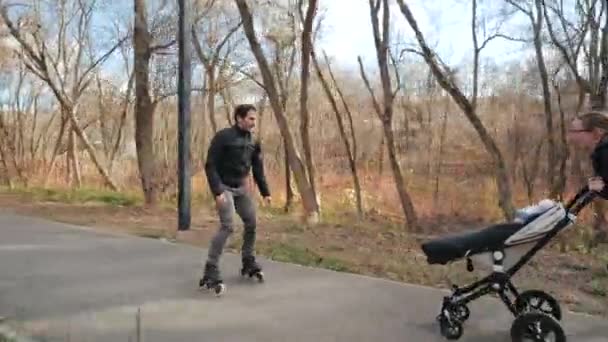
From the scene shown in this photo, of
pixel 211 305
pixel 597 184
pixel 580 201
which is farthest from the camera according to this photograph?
pixel 211 305

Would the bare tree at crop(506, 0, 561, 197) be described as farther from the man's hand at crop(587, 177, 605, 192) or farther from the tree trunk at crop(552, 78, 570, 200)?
the man's hand at crop(587, 177, 605, 192)

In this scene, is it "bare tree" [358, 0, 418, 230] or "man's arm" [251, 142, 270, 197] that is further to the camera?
"bare tree" [358, 0, 418, 230]

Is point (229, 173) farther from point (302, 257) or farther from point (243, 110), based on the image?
point (302, 257)

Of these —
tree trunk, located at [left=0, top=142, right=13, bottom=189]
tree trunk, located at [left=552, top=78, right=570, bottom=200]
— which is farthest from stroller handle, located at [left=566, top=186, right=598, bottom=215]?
tree trunk, located at [left=0, top=142, right=13, bottom=189]

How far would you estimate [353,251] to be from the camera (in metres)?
9.52

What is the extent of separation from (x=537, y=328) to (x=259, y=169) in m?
3.17

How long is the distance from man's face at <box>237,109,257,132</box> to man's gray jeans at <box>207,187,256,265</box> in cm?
58

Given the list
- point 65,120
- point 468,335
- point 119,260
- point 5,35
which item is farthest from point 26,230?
point 65,120

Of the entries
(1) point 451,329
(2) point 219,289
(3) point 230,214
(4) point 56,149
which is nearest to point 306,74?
(3) point 230,214

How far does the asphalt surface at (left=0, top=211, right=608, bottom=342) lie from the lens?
207 inches

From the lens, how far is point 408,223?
19.7 metres

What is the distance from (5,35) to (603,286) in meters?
23.6

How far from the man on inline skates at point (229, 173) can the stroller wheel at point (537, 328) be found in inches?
113

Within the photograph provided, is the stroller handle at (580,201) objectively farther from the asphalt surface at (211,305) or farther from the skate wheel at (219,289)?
the skate wheel at (219,289)
